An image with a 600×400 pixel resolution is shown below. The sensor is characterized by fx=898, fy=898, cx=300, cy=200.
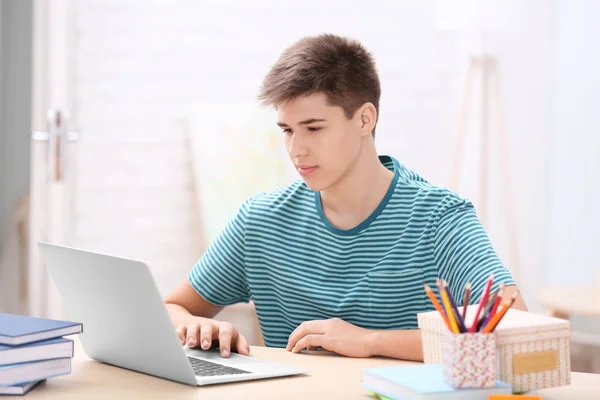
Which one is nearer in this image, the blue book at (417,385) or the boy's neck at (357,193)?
the blue book at (417,385)

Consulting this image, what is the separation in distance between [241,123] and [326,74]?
172 centimetres

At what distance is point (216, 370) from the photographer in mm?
1368

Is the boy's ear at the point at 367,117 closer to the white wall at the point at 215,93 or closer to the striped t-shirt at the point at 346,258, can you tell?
the striped t-shirt at the point at 346,258

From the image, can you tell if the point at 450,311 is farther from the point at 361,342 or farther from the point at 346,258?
the point at 346,258

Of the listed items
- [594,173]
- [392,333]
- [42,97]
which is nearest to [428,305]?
[392,333]

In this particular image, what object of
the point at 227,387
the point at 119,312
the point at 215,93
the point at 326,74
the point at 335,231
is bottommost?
the point at 227,387

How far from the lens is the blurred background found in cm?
305

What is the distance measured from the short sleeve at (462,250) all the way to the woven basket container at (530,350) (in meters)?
0.33

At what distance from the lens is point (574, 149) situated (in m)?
4.04

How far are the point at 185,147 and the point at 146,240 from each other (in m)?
0.40

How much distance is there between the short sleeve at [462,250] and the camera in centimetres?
161

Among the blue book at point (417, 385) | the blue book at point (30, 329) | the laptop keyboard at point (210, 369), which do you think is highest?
the blue book at point (30, 329)

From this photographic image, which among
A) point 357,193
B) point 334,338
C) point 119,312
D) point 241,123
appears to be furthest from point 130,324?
point 241,123

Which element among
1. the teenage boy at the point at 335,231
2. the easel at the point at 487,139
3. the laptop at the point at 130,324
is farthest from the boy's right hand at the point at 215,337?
the easel at the point at 487,139
